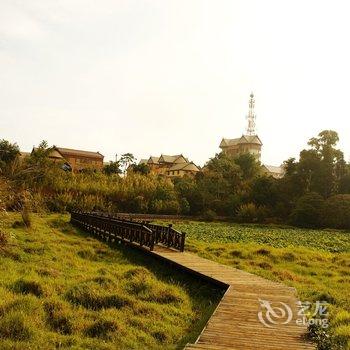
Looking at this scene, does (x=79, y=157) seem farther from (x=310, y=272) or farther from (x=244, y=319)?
(x=244, y=319)

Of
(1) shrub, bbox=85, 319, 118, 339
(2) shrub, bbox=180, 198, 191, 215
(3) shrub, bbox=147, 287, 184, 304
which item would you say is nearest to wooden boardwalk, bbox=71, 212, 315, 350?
(3) shrub, bbox=147, 287, 184, 304

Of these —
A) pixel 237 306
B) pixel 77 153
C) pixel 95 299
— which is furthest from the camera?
pixel 77 153

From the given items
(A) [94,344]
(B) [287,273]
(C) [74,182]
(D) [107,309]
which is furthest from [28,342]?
(C) [74,182]

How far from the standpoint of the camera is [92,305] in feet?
30.5

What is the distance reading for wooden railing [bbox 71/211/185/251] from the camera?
17.5 meters

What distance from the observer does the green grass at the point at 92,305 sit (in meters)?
7.44

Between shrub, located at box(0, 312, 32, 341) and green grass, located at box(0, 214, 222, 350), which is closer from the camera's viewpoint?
shrub, located at box(0, 312, 32, 341)

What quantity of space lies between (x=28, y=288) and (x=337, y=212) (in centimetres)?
4363

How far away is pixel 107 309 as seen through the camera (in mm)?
8922

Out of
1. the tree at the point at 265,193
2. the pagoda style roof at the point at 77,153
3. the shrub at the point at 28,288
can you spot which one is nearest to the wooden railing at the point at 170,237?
the shrub at the point at 28,288

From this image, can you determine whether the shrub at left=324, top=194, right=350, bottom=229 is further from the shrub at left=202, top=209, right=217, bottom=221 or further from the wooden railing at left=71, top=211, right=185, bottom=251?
the wooden railing at left=71, top=211, right=185, bottom=251

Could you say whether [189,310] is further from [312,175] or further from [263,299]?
[312,175]

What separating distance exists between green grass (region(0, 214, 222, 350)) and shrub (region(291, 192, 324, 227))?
3768 cm

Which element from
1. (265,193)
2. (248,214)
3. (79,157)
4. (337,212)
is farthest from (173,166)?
(337,212)
